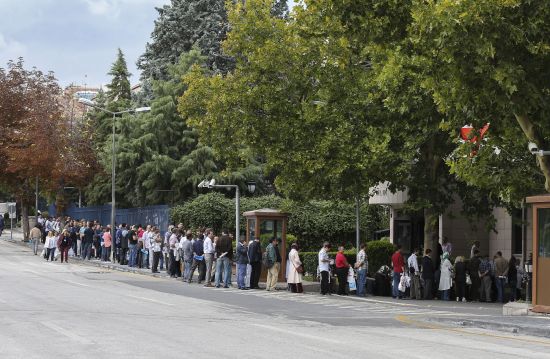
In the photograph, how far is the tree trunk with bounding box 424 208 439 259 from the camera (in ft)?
99.0

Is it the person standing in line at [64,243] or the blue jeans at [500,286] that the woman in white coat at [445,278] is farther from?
the person standing in line at [64,243]

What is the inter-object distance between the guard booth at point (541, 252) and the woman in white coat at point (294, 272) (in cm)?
951

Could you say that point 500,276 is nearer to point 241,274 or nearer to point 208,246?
point 241,274

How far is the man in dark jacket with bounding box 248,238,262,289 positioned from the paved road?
10.6 feet

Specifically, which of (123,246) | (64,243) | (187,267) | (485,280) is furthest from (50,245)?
(485,280)

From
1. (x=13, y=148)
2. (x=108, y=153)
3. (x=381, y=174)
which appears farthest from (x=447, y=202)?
(x=13, y=148)

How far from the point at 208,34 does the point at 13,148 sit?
49.6 feet

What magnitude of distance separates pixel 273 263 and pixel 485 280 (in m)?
6.91

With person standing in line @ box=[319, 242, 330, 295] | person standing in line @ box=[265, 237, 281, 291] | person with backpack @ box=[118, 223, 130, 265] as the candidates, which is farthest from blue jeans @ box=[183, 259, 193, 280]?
person with backpack @ box=[118, 223, 130, 265]

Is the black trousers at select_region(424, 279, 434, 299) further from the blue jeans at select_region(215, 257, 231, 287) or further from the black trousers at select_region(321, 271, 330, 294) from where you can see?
the blue jeans at select_region(215, 257, 231, 287)

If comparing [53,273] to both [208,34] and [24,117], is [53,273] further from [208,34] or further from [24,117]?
[208,34]

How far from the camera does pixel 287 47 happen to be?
30.7 meters

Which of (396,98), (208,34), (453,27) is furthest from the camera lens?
(208,34)

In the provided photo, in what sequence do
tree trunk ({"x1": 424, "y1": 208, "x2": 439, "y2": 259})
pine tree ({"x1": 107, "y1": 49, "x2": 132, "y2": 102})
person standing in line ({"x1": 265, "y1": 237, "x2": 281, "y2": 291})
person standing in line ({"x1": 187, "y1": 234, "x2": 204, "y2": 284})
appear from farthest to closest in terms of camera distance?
pine tree ({"x1": 107, "y1": 49, "x2": 132, "y2": 102})
person standing in line ({"x1": 187, "y1": 234, "x2": 204, "y2": 284})
tree trunk ({"x1": 424, "y1": 208, "x2": 439, "y2": 259})
person standing in line ({"x1": 265, "y1": 237, "x2": 281, "y2": 291})
